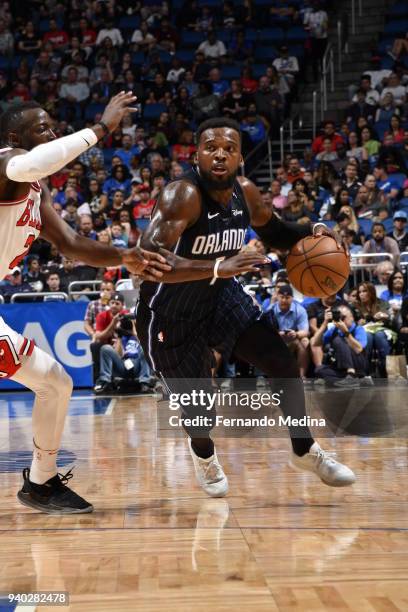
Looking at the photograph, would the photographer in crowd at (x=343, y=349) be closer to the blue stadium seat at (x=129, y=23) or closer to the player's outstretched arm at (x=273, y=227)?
the player's outstretched arm at (x=273, y=227)

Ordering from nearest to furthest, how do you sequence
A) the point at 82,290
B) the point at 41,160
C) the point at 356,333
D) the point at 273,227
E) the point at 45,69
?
the point at 41,160, the point at 273,227, the point at 356,333, the point at 82,290, the point at 45,69

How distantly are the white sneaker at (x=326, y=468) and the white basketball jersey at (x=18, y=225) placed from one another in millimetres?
1914

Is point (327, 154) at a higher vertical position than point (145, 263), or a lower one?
lower

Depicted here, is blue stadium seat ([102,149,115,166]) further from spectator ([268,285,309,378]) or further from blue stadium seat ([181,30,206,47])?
spectator ([268,285,309,378])

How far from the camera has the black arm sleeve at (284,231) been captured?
17.9 feet

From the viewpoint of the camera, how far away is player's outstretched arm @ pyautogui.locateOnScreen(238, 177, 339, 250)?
17.4ft

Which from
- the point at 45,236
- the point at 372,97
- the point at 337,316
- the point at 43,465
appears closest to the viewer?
the point at 45,236

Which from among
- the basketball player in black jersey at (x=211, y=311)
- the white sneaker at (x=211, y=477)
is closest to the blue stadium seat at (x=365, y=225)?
the basketball player in black jersey at (x=211, y=311)

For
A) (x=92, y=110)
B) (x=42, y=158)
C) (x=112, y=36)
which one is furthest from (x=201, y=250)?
(x=112, y=36)

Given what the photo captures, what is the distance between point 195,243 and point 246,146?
11339 mm

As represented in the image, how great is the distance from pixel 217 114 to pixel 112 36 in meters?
3.81

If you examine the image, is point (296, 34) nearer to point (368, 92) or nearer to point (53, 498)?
point (368, 92)

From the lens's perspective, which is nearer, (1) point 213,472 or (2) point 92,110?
(1) point 213,472

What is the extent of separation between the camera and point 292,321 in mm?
10797
